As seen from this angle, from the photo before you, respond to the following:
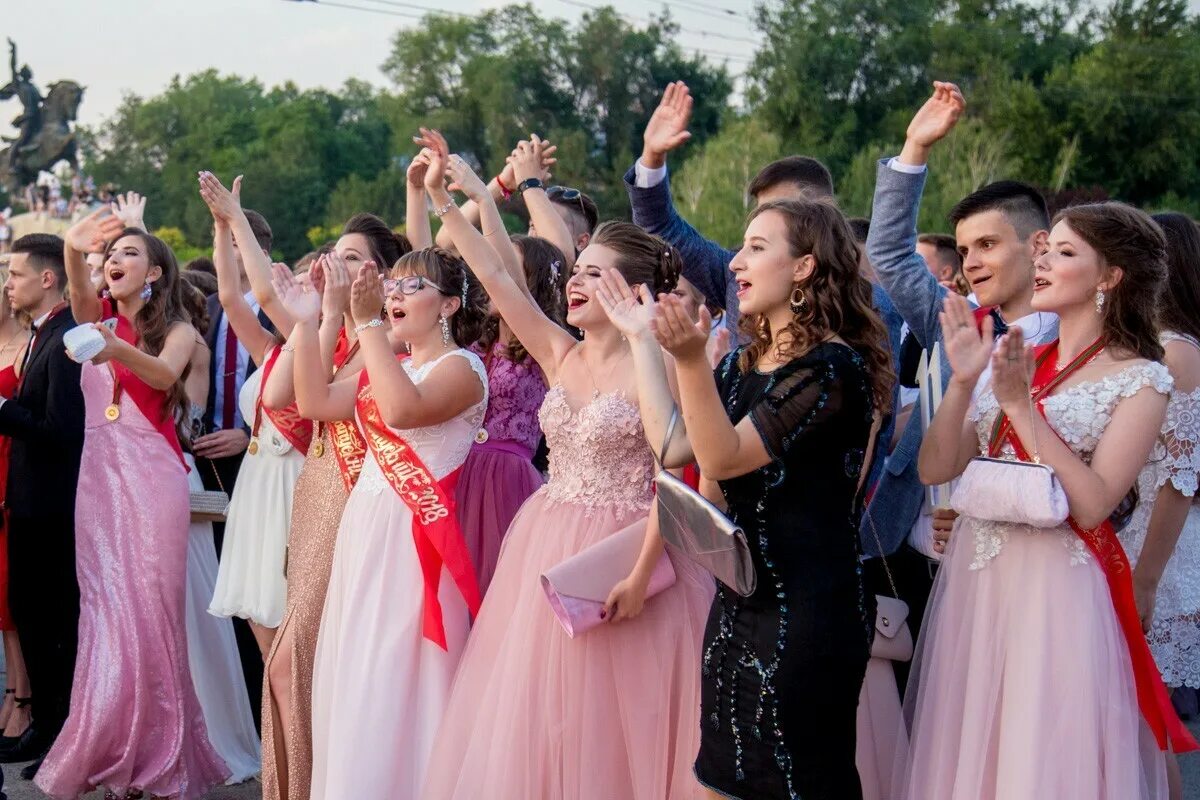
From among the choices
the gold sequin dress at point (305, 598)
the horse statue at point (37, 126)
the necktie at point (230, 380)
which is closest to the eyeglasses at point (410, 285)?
the gold sequin dress at point (305, 598)

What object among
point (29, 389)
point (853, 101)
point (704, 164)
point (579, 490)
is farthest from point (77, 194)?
point (579, 490)

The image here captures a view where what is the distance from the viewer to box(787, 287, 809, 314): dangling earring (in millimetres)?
3504

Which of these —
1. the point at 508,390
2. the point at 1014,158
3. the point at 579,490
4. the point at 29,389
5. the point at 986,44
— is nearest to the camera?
the point at 579,490

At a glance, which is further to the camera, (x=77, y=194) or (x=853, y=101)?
(x=853, y=101)

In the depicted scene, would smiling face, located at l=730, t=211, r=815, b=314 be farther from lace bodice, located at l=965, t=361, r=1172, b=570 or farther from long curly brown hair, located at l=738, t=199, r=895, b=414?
lace bodice, located at l=965, t=361, r=1172, b=570

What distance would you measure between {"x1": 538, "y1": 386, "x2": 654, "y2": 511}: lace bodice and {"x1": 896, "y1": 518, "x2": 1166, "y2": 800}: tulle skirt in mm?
1032

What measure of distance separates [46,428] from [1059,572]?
4.20 meters

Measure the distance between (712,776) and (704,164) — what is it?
37.8 m

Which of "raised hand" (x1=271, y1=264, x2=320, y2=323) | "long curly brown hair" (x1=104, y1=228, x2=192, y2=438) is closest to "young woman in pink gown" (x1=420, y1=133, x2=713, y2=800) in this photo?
"raised hand" (x1=271, y1=264, x2=320, y2=323)

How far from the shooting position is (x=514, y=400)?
5238 mm

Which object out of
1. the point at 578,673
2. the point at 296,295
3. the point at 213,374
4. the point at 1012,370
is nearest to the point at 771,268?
the point at 1012,370

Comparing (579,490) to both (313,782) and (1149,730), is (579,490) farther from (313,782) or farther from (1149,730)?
(1149,730)

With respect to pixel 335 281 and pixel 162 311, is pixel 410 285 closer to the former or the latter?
pixel 335 281

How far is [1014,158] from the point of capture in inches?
1497
